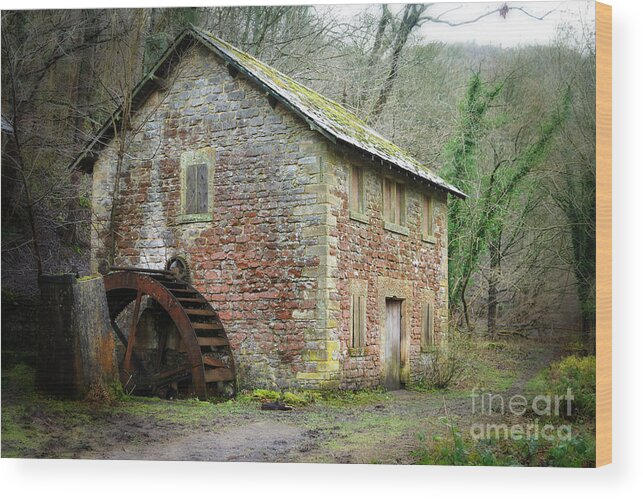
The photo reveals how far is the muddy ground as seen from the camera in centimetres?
976

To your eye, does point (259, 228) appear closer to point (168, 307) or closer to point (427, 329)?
point (168, 307)

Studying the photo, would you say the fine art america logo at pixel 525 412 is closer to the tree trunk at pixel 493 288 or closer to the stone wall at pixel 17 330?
the tree trunk at pixel 493 288

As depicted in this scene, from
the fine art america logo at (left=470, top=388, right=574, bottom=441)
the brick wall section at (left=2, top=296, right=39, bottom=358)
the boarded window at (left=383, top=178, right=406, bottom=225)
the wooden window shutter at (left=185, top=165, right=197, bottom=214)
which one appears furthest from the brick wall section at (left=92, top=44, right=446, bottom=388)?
the fine art america logo at (left=470, top=388, right=574, bottom=441)

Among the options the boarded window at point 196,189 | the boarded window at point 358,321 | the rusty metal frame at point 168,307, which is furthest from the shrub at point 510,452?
the boarded window at point 196,189

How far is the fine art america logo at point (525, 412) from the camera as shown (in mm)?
9422

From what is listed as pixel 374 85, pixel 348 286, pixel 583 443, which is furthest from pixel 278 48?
pixel 583 443

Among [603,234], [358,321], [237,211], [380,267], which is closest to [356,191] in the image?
[380,267]

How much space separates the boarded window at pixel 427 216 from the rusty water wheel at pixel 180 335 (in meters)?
4.09

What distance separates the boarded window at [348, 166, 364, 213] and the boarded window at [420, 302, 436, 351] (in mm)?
2387

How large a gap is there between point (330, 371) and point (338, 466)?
196 centimetres

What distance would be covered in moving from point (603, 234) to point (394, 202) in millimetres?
4669

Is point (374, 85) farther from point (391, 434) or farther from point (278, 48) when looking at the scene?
point (391, 434)

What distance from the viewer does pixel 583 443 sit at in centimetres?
924

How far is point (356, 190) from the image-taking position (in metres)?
12.3
